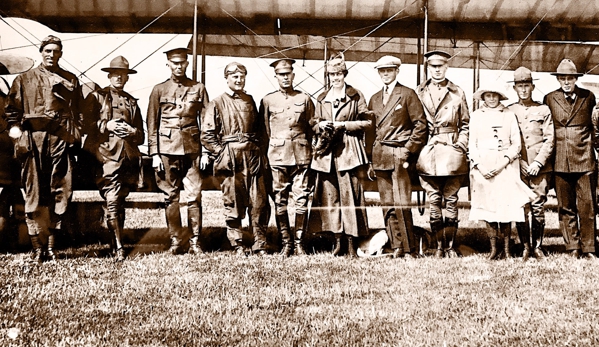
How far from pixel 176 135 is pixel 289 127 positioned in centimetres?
123

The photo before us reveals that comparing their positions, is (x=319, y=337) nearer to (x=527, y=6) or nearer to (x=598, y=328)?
(x=598, y=328)

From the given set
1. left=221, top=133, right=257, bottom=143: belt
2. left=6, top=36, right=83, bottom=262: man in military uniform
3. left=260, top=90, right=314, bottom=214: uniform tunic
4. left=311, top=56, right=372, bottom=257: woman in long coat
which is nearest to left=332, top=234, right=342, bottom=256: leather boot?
left=311, top=56, right=372, bottom=257: woman in long coat

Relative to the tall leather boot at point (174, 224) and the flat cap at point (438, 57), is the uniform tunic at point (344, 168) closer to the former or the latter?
the flat cap at point (438, 57)

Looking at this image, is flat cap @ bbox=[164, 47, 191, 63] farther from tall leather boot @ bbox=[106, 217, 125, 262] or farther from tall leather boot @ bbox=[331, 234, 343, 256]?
tall leather boot @ bbox=[331, 234, 343, 256]

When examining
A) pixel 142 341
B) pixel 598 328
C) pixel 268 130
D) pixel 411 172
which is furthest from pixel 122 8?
pixel 598 328

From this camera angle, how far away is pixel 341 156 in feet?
20.6

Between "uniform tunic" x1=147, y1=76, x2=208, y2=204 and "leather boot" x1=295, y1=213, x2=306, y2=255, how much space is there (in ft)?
3.70

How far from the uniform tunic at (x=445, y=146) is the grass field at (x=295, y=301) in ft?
2.31

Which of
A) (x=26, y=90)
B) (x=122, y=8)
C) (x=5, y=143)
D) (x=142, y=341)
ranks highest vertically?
(x=122, y=8)

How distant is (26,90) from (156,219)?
3.83 meters

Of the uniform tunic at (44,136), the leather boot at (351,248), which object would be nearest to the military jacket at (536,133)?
the leather boot at (351,248)

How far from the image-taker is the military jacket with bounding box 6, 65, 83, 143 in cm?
594

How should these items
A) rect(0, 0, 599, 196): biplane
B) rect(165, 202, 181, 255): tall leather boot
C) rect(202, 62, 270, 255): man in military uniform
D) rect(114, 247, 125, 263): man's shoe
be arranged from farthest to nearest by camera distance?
rect(0, 0, 599, 196): biplane < rect(165, 202, 181, 255): tall leather boot < rect(202, 62, 270, 255): man in military uniform < rect(114, 247, 125, 263): man's shoe

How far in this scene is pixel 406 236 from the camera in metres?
6.21
